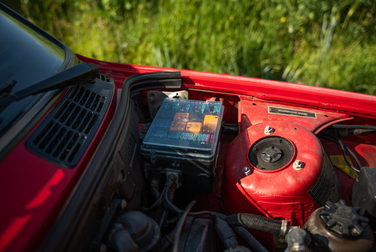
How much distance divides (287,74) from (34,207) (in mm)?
3584

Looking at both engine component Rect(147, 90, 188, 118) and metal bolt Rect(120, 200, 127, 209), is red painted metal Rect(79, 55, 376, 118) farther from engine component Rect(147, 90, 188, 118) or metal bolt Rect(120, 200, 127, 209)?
metal bolt Rect(120, 200, 127, 209)

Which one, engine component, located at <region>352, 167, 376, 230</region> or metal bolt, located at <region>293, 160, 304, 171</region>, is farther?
metal bolt, located at <region>293, 160, 304, 171</region>

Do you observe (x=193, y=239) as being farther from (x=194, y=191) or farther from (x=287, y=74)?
(x=287, y=74)

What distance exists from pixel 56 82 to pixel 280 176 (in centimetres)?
112

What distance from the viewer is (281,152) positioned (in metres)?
1.39

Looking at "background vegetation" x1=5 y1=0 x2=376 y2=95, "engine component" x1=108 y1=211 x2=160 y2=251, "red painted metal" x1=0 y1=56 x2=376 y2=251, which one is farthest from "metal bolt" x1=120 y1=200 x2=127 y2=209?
"background vegetation" x1=5 y1=0 x2=376 y2=95

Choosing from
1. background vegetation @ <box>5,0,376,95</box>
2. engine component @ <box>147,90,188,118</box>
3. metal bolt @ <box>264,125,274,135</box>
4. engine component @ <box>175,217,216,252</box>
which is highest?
background vegetation @ <box>5,0,376,95</box>

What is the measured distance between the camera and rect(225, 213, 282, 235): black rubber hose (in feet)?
3.82

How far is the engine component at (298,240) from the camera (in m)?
0.98

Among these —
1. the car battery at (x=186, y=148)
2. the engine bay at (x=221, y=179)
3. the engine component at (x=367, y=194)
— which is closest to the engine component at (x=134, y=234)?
the engine bay at (x=221, y=179)

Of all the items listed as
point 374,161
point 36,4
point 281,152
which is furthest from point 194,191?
point 36,4

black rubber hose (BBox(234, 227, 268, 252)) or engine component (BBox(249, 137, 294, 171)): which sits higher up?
engine component (BBox(249, 137, 294, 171))

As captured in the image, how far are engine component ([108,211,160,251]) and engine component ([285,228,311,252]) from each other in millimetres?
504

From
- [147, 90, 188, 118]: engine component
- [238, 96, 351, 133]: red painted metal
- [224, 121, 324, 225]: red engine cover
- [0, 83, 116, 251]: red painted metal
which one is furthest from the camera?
[147, 90, 188, 118]: engine component
